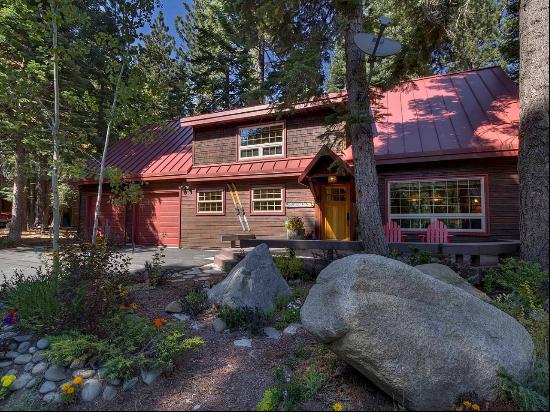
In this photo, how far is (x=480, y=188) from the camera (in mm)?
9656

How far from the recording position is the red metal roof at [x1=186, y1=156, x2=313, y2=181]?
38.3ft

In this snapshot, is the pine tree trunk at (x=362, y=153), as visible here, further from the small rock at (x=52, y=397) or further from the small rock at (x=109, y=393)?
the small rock at (x=52, y=397)

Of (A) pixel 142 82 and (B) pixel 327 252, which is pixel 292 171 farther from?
(A) pixel 142 82

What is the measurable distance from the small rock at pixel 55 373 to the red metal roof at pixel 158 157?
10.7 metres

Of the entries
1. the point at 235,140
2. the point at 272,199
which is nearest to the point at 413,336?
the point at 272,199

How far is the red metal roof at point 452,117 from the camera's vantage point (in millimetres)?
9523

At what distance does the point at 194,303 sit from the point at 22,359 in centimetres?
209

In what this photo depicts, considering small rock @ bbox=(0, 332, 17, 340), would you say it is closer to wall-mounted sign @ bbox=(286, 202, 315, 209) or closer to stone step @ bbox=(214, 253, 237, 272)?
stone step @ bbox=(214, 253, 237, 272)

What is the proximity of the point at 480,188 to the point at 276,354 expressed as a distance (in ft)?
27.5

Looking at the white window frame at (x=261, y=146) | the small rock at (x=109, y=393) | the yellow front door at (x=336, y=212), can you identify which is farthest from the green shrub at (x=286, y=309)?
the white window frame at (x=261, y=146)

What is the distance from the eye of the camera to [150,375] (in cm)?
326

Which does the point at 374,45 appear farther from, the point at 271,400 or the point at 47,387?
the point at 47,387

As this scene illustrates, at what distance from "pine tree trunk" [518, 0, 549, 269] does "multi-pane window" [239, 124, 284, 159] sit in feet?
25.3

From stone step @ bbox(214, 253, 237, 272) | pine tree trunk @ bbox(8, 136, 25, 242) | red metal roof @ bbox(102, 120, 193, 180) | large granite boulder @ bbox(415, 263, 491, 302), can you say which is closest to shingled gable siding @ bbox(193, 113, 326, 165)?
red metal roof @ bbox(102, 120, 193, 180)
